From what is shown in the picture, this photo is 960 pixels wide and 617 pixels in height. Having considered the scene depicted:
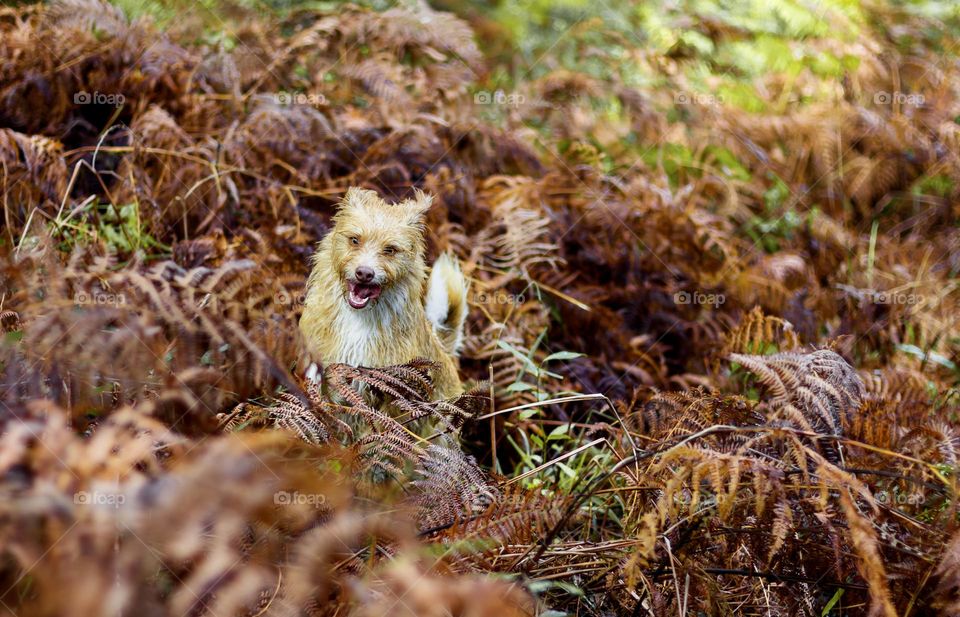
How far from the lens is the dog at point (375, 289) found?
A: 304 cm

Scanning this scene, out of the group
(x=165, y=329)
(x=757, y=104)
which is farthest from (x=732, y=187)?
(x=165, y=329)

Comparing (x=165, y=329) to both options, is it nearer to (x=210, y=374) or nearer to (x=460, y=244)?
(x=210, y=374)

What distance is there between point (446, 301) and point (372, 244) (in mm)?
705

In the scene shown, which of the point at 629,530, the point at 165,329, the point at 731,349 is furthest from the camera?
the point at 731,349

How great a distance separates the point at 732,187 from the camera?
5.72m

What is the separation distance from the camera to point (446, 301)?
3.65 m

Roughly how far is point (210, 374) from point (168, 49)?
3.39m
